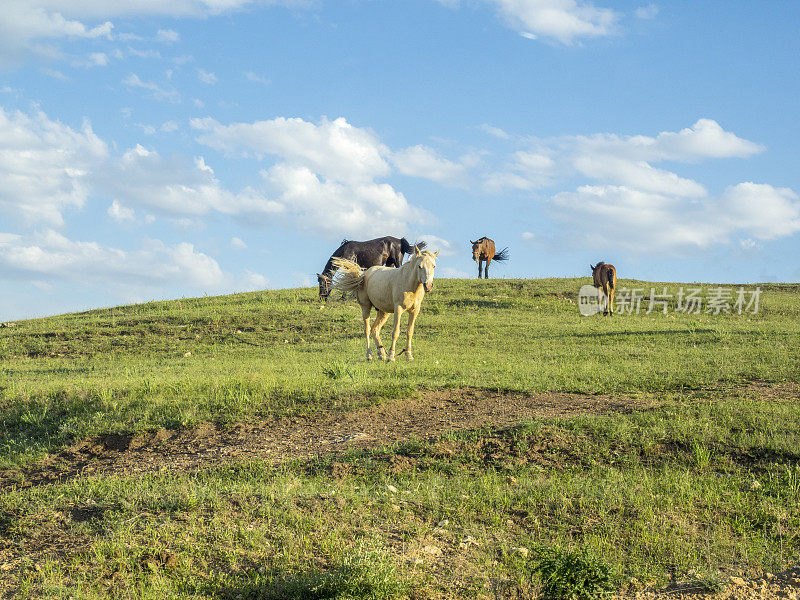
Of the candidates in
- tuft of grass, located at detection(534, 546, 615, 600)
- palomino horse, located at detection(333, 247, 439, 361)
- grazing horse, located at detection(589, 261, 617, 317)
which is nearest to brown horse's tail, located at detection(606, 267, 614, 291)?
grazing horse, located at detection(589, 261, 617, 317)

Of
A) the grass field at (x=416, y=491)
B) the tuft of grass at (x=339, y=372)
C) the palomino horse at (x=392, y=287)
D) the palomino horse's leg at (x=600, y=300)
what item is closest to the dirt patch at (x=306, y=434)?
the grass field at (x=416, y=491)

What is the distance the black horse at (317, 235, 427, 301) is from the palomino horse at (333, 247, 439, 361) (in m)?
13.2

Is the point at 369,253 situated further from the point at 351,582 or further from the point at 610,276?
the point at 351,582

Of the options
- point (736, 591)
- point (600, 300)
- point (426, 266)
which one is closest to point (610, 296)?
point (600, 300)

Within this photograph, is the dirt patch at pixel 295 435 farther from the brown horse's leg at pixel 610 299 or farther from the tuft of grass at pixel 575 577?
the brown horse's leg at pixel 610 299

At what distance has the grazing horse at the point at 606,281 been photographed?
27.5 meters

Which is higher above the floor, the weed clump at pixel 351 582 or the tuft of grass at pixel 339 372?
the tuft of grass at pixel 339 372

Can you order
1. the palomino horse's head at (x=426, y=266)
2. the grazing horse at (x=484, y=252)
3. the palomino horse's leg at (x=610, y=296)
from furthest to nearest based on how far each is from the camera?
the grazing horse at (x=484, y=252) < the palomino horse's leg at (x=610, y=296) < the palomino horse's head at (x=426, y=266)

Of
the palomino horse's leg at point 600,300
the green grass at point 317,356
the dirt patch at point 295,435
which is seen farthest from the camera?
the palomino horse's leg at point 600,300

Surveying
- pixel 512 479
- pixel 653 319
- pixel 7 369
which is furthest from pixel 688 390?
pixel 7 369

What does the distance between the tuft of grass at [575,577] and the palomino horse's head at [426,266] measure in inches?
354

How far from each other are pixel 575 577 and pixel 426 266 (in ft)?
30.8

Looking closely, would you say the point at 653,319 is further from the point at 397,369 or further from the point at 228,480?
the point at 228,480

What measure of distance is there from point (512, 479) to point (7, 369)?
1547 centimetres
